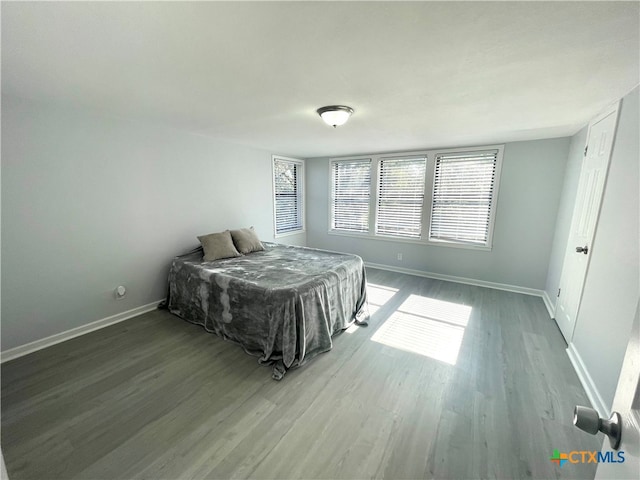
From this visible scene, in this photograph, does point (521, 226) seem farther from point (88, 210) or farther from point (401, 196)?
point (88, 210)

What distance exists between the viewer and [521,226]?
373 centimetres

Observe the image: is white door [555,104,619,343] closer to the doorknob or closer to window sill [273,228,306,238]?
the doorknob

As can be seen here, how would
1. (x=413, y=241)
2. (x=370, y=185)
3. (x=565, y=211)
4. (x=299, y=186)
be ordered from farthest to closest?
(x=299, y=186), (x=370, y=185), (x=413, y=241), (x=565, y=211)

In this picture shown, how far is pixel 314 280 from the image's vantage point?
250 cm

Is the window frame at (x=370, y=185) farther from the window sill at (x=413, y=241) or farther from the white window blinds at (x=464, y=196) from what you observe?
the white window blinds at (x=464, y=196)

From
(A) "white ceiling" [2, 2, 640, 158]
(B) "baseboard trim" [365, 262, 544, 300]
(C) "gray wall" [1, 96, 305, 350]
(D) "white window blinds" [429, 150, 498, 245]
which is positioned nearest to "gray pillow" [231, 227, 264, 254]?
(C) "gray wall" [1, 96, 305, 350]

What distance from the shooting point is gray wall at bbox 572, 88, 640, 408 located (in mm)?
1613

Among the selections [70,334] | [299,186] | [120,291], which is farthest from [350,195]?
[70,334]

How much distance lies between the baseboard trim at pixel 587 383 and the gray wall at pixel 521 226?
165cm

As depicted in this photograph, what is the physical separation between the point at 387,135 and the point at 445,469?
10.9 feet

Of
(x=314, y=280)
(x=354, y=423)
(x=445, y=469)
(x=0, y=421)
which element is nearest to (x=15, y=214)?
(x=0, y=421)

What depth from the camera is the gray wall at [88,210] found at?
7.29 ft

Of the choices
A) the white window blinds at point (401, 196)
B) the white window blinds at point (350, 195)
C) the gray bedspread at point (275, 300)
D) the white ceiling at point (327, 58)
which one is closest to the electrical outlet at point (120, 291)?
the gray bedspread at point (275, 300)

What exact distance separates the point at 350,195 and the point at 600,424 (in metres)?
4.88
